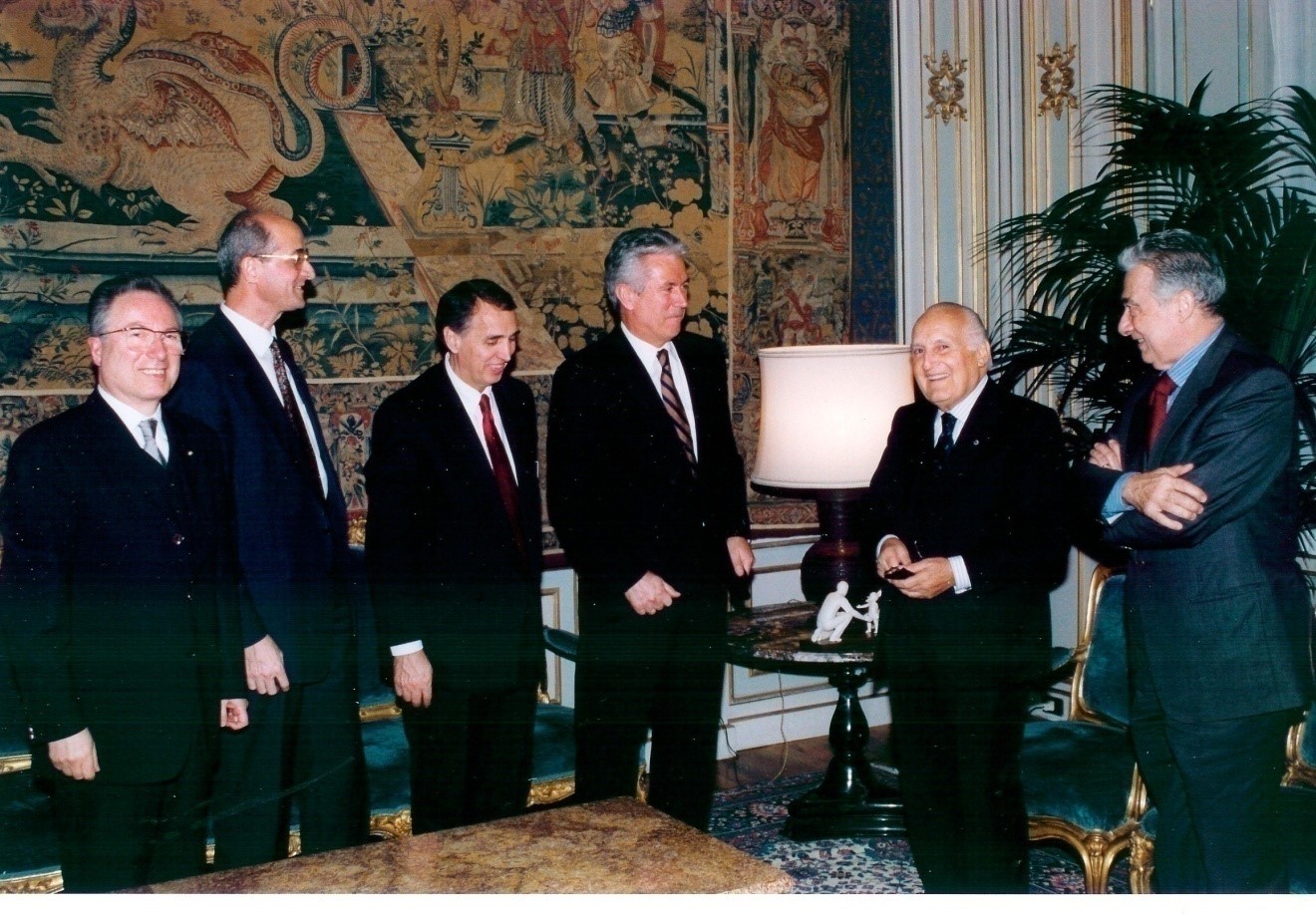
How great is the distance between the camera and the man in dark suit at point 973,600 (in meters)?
3.11

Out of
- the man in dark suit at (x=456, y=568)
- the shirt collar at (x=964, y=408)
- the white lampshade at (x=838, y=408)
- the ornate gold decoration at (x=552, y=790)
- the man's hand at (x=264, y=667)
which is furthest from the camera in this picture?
the white lampshade at (x=838, y=408)

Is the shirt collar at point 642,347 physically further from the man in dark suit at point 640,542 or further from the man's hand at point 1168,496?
the man's hand at point 1168,496

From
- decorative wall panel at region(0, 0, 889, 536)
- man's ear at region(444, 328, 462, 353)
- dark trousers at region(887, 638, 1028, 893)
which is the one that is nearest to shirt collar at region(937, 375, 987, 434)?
dark trousers at region(887, 638, 1028, 893)

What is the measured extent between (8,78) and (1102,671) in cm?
363

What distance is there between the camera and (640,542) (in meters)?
3.49

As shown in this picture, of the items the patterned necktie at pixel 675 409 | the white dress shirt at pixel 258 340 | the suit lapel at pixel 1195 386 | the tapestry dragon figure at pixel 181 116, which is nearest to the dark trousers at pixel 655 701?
the patterned necktie at pixel 675 409

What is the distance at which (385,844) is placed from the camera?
223 cm

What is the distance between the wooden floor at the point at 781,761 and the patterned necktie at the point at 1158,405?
95.7 inches

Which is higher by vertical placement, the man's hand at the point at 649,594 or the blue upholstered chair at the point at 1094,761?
the man's hand at the point at 649,594

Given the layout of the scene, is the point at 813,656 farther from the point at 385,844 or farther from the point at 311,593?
the point at 385,844

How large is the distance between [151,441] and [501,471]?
2.99 feet

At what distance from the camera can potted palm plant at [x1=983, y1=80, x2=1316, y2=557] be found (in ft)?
12.4

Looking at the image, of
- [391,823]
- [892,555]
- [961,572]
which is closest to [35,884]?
[391,823]
